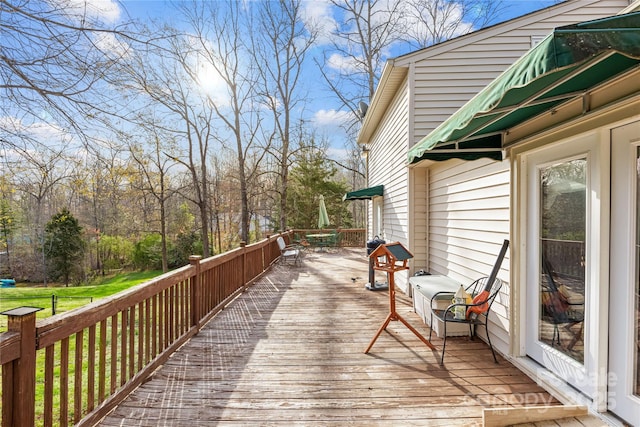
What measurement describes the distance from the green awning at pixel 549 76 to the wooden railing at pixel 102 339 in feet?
9.08

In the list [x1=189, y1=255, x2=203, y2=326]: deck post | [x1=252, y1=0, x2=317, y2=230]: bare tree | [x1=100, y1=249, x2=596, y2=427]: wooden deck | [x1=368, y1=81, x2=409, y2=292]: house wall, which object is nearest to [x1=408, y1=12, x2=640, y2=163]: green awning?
[x1=100, y1=249, x2=596, y2=427]: wooden deck

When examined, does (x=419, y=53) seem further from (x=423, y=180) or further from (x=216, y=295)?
(x=216, y=295)

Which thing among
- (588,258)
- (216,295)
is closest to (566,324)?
(588,258)

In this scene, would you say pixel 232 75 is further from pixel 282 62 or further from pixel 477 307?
pixel 477 307

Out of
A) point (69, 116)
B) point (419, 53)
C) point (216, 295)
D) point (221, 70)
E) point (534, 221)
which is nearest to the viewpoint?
point (534, 221)

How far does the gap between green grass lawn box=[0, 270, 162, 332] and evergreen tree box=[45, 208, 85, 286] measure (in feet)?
6.02

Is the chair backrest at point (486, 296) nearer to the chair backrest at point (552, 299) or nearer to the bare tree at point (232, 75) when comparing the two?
the chair backrest at point (552, 299)

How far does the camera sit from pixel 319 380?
282 centimetres

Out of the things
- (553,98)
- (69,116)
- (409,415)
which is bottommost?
(409,415)

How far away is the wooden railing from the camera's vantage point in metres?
1.62

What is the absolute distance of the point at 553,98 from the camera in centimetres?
209

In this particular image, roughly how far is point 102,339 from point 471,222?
13.6 ft

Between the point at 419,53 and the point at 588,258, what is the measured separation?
4506 mm

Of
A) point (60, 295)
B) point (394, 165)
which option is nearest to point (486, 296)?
point (394, 165)
